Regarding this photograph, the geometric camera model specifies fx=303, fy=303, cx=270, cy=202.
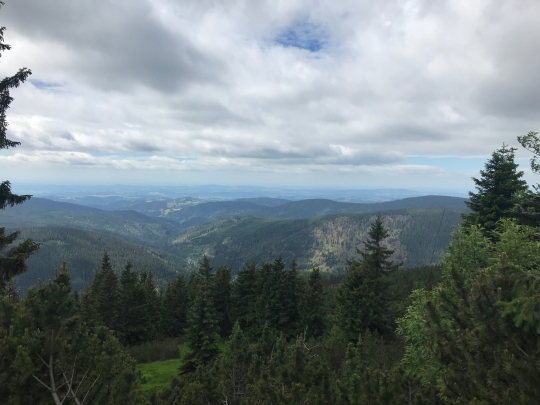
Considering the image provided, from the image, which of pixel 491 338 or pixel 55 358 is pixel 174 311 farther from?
pixel 491 338

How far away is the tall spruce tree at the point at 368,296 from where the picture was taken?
1189 inches

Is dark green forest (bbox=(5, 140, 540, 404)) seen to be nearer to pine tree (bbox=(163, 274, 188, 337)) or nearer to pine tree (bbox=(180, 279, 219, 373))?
pine tree (bbox=(180, 279, 219, 373))

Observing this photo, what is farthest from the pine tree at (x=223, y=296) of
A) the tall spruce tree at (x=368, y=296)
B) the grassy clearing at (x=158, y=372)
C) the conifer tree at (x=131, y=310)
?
the tall spruce tree at (x=368, y=296)

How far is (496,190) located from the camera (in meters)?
23.4

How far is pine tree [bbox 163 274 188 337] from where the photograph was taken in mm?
Result: 55250

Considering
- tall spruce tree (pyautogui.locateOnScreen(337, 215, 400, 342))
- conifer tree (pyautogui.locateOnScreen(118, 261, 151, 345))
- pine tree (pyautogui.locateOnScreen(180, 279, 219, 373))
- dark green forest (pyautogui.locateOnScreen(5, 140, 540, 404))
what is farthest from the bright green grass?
tall spruce tree (pyautogui.locateOnScreen(337, 215, 400, 342))

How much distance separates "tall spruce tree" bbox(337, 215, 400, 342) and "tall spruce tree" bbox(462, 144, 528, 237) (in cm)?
982

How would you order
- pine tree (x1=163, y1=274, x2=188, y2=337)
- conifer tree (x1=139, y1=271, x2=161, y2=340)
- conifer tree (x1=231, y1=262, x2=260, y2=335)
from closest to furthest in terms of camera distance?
conifer tree (x1=231, y1=262, x2=260, y2=335), conifer tree (x1=139, y1=271, x2=161, y2=340), pine tree (x1=163, y1=274, x2=188, y2=337)

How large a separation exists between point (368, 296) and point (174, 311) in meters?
38.6

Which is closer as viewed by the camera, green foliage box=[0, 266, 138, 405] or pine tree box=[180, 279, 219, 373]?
green foliage box=[0, 266, 138, 405]

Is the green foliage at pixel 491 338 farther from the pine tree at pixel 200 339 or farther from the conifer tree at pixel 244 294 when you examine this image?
the conifer tree at pixel 244 294

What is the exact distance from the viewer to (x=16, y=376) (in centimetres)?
767

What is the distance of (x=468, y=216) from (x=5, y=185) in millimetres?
29244

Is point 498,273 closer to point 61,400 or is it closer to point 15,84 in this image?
point 61,400
